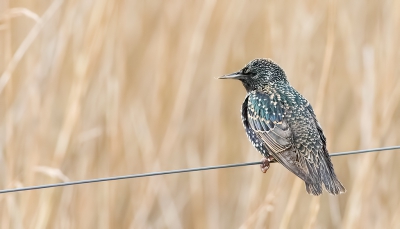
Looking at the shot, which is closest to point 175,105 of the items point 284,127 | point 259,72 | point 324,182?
point 259,72

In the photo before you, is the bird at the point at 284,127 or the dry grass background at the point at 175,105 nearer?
the bird at the point at 284,127

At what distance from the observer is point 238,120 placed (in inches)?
174

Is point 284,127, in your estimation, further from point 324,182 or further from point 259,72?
point 259,72

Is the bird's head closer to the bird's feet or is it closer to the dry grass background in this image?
the dry grass background

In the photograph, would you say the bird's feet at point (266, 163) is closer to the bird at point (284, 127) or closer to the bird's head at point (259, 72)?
the bird at point (284, 127)

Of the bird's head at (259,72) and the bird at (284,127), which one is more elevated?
the bird's head at (259,72)

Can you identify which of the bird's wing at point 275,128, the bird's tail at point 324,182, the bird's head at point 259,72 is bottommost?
the bird's tail at point 324,182

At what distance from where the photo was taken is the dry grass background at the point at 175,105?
317 centimetres

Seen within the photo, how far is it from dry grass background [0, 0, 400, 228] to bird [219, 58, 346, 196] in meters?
0.11

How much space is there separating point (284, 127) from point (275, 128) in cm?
5

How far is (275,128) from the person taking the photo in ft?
10.9

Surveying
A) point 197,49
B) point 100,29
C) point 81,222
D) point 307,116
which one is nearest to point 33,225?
point 81,222

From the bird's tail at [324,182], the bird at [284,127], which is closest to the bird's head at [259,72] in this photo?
the bird at [284,127]

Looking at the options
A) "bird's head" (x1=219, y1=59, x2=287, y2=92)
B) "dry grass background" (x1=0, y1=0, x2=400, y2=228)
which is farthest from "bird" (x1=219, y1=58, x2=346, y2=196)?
"dry grass background" (x1=0, y1=0, x2=400, y2=228)
